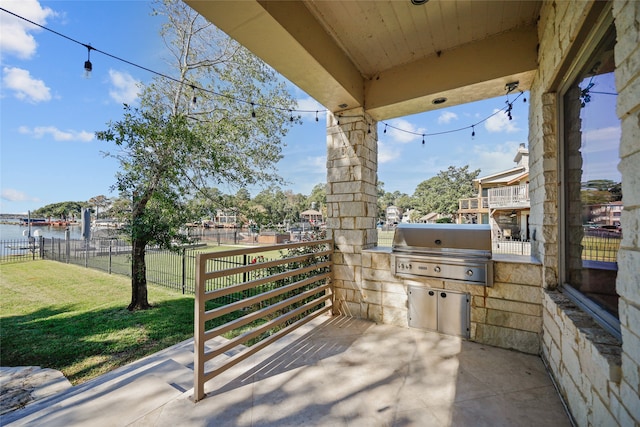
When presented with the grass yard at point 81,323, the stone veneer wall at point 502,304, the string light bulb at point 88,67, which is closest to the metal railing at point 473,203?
the stone veneer wall at point 502,304

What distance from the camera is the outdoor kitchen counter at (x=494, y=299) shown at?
2.22 m

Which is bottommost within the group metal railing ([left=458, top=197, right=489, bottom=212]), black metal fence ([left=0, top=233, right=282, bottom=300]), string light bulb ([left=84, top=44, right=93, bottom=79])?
black metal fence ([left=0, top=233, right=282, bottom=300])

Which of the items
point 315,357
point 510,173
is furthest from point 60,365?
point 510,173

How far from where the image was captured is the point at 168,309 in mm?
4828

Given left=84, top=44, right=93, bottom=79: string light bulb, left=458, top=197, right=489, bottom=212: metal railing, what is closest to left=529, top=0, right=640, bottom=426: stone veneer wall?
left=458, top=197, right=489, bottom=212: metal railing

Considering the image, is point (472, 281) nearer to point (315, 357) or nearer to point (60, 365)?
point (315, 357)

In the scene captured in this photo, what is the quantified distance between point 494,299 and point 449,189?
216 centimetres

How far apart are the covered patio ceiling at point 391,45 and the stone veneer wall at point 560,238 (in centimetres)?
30

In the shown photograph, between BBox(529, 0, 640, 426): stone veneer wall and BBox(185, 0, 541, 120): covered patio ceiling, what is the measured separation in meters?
0.30

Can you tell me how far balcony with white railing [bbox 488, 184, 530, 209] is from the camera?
306 centimetres

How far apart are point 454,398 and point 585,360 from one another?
78cm

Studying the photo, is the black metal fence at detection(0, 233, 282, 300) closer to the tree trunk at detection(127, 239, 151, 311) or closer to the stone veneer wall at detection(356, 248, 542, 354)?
the tree trunk at detection(127, 239, 151, 311)

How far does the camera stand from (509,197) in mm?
3338

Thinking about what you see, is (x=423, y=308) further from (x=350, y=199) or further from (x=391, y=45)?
(x=391, y=45)
